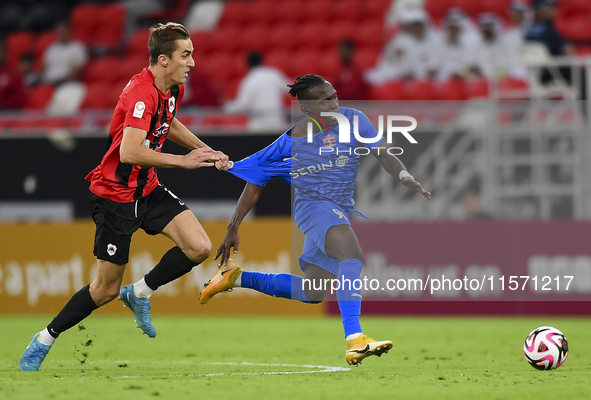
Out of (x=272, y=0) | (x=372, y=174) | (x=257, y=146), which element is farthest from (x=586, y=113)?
(x=272, y=0)

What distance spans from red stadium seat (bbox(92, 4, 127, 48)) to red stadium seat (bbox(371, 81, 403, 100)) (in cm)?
664

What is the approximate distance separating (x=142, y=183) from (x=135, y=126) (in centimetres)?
61

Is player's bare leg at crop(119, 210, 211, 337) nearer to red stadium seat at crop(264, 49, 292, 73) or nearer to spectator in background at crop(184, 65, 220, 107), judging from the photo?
spectator in background at crop(184, 65, 220, 107)

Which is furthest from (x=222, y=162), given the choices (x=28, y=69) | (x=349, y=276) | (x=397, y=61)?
(x=28, y=69)

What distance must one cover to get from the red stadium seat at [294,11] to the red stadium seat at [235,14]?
784 mm

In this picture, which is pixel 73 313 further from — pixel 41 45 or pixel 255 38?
pixel 41 45

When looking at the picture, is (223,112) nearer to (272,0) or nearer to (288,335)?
(288,335)

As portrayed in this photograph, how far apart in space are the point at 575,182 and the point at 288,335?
4327 millimetres

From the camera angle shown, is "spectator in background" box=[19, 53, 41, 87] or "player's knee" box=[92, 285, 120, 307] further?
"spectator in background" box=[19, 53, 41, 87]

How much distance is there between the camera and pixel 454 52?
13375 mm

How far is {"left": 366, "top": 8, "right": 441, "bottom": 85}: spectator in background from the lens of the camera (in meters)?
13.5

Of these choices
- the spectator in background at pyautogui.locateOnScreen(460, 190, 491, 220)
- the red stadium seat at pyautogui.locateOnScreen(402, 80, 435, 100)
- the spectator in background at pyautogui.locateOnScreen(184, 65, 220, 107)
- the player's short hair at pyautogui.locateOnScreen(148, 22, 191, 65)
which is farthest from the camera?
the spectator in background at pyautogui.locateOnScreen(184, 65, 220, 107)

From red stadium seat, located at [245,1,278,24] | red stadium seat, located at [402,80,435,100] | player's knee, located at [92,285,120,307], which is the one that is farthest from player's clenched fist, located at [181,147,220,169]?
→ red stadium seat, located at [245,1,278,24]

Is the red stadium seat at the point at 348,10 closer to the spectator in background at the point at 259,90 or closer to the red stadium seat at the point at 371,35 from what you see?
Answer: the red stadium seat at the point at 371,35
